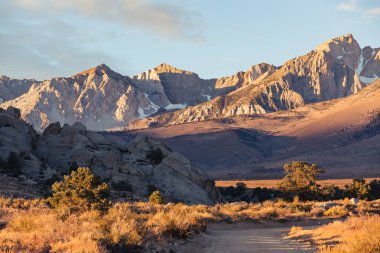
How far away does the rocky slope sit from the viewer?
4878cm

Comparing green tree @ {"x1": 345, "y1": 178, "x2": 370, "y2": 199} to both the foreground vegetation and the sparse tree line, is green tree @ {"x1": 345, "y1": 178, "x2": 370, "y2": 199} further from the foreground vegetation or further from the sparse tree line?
the foreground vegetation

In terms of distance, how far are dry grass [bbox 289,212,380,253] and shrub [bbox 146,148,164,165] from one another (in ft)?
136

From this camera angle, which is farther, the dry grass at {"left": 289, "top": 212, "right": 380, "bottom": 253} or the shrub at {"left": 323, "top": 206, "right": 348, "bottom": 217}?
the shrub at {"left": 323, "top": 206, "right": 348, "bottom": 217}

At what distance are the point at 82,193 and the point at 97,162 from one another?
1071 inches

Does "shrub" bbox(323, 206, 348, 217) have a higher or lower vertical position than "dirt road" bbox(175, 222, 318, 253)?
lower

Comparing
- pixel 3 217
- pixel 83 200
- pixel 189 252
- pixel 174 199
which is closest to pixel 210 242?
pixel 189 252

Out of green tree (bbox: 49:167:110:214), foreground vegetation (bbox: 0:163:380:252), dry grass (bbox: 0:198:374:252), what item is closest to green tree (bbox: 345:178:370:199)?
foreground vegetation (bbox: 0:163:380:252)

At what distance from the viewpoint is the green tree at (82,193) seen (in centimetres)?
2752

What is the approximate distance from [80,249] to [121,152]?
170 feet

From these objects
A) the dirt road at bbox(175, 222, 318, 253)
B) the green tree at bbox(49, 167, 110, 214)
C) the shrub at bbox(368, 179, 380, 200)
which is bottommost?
the shrub at bbox(368, 179, 380, 200)

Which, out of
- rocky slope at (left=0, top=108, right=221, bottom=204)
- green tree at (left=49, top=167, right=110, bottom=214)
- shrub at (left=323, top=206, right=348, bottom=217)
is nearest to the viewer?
green tree at (left=49, top=167, right=110, bottom=214)

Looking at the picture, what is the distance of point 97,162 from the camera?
55594 mm

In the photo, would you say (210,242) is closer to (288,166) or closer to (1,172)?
(1,172)

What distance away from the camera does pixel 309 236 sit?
20469mm
